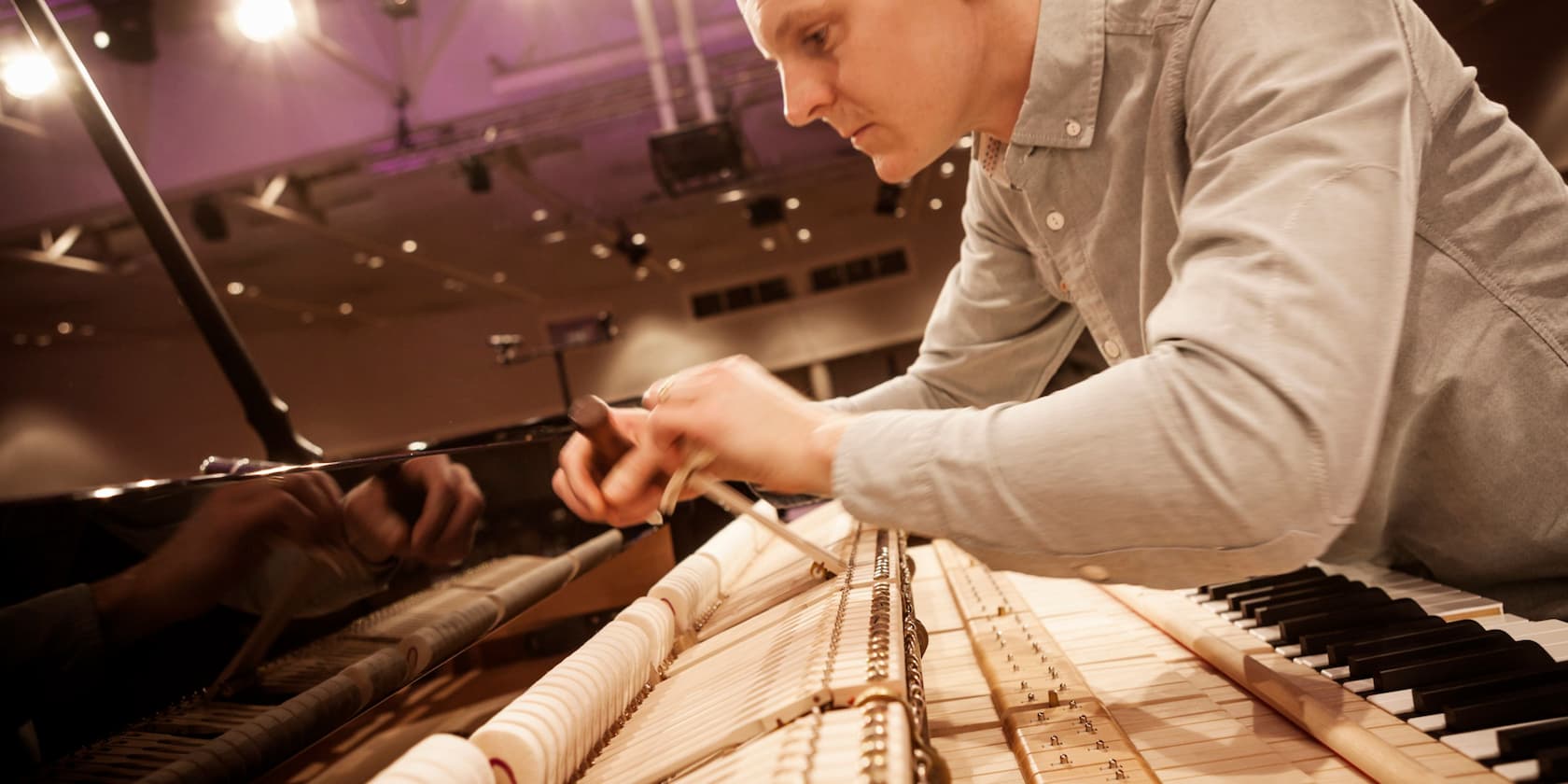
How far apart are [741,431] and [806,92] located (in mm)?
672

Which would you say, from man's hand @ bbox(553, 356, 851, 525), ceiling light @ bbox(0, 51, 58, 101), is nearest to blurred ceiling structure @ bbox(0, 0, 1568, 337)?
ceiling light @ bbox(0, 51, 58, 101)

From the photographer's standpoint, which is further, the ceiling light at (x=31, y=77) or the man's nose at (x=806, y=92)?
the ceiling light at (x=31, y=77)

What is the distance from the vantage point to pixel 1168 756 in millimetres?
1018

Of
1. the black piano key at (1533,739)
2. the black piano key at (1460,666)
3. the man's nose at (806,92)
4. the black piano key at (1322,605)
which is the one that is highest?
the man's nose at (806,92)

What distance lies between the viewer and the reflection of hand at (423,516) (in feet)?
3.66

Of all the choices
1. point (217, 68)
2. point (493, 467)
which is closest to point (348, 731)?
point (493, 467)

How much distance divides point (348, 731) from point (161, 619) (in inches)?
21.3

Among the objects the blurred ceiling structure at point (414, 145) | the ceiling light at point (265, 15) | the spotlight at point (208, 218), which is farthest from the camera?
the spotlight at point (208, 218)

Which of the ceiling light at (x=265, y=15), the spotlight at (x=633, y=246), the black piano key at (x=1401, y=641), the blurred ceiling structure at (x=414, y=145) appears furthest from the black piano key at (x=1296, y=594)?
the spotlight at (x=633, y=246)

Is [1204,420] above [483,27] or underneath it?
underneath

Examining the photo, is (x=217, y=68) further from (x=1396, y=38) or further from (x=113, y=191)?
(x=1396, y=38)

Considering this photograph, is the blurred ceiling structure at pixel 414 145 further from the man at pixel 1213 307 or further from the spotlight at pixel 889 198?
the man at pixel 1213 307

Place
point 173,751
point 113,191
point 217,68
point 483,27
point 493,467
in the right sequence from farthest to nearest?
point 113,191 → point 483,27 → point 217,68 → point 493,467 → point 173,751

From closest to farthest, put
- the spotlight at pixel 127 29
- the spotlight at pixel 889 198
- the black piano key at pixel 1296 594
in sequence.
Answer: the black piano key at pixel 1296 594
the spotlight at pixel 127 29
the spotlight at pixel 889 198
